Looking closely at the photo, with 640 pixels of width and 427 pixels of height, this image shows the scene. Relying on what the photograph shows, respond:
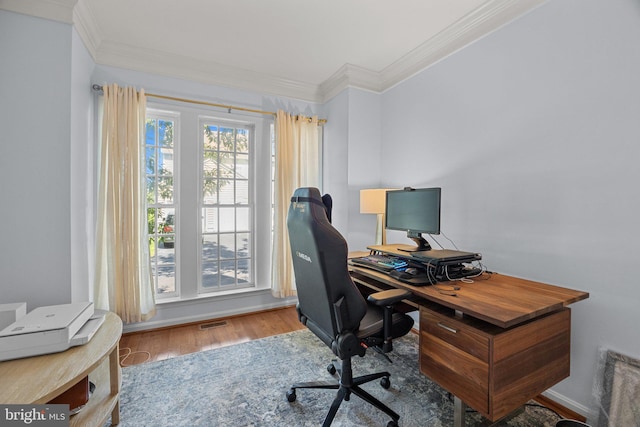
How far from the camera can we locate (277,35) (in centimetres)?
249

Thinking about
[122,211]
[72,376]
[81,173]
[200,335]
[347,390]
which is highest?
[81,173]

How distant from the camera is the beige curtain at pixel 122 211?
2533mm

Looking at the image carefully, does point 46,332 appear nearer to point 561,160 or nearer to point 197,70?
point 197,70

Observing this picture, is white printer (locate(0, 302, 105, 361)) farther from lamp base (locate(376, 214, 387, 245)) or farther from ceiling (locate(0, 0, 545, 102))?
lamp base (locate(376, 214, 387, 245))

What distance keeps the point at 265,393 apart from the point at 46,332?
4.17 feet

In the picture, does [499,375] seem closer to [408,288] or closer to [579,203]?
[408,288]

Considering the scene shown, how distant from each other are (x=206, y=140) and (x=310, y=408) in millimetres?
2778

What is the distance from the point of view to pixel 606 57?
157 cm

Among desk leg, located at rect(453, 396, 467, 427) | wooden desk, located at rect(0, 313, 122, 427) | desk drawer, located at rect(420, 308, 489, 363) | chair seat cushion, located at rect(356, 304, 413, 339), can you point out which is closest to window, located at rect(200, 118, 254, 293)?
wooden desk, located at rect(0, 313, 122, 427)

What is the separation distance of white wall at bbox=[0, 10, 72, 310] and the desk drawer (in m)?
2.46

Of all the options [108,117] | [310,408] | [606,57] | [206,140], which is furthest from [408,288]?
[108,117]

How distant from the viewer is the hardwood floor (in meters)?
2.41

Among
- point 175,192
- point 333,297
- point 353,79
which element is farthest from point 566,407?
point 175,192

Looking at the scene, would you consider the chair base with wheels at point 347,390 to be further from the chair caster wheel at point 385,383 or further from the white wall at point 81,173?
the white wall at point 81,173
